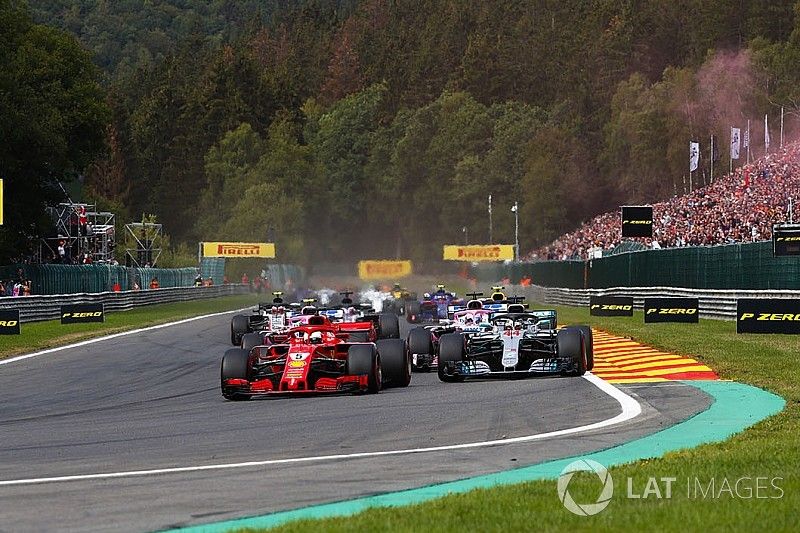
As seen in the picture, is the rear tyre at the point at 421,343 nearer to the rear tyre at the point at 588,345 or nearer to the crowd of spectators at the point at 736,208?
the rear tyre at the point at 588,345

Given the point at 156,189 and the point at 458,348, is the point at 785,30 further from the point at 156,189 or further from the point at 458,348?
the point at 458,348

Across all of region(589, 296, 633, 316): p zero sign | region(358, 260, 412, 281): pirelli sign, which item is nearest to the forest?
region(358, 260, 412, 281): pirelli sign

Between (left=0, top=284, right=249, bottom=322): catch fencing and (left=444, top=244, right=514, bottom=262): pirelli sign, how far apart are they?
29.4m

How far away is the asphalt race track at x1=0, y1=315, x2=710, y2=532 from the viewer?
9555 millimetres

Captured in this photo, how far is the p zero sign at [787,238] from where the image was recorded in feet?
104

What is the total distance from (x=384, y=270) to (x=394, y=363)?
290ft

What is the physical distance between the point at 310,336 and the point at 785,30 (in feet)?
313

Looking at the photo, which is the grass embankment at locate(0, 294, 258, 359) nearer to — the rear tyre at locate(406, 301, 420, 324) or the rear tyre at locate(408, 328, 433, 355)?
the rear tyre at locate(406, 301, 420, 324)

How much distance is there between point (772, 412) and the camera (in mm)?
14812

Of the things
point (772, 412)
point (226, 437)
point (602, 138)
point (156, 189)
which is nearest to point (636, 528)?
point (226, 437)

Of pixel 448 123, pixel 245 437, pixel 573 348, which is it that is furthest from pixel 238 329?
pixel 448 123

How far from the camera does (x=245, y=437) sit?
44.3 ft

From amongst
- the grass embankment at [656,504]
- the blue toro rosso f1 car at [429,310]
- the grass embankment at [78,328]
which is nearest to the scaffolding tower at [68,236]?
the grass embankment at [78,328]

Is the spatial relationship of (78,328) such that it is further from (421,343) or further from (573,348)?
(573,348)
